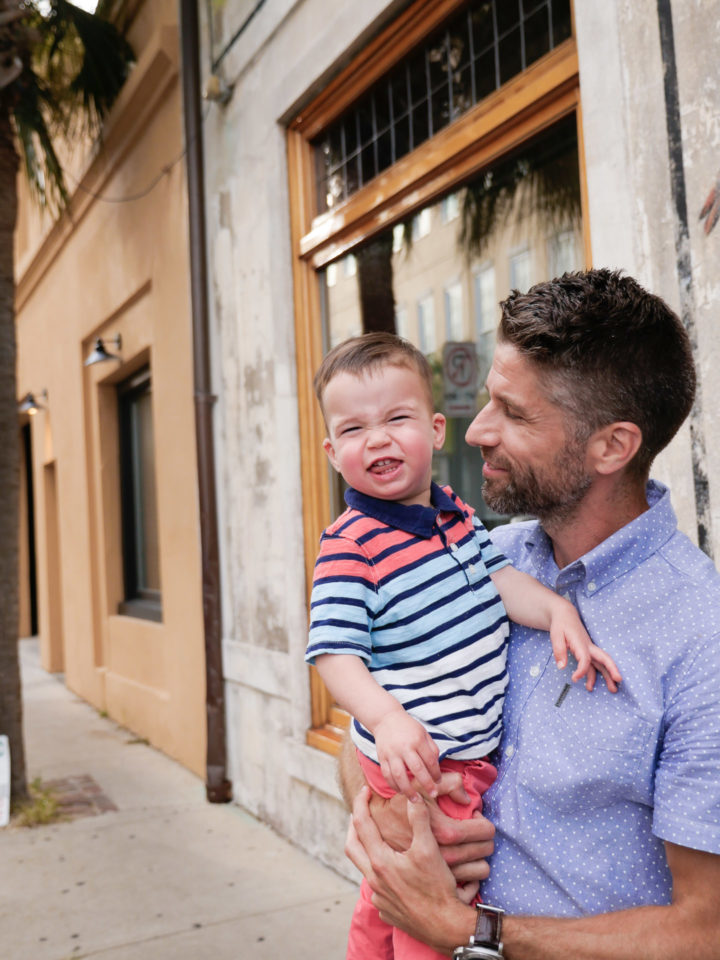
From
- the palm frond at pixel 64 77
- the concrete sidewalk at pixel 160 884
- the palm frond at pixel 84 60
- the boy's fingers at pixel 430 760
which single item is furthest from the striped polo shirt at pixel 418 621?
the palm frond at pixel 84 60

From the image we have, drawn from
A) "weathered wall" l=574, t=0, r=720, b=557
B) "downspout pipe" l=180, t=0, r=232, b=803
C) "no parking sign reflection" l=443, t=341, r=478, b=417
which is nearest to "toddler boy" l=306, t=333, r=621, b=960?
"weathered wall" l=574, t=0, r=720, b=557

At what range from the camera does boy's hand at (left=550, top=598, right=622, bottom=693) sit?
5.23 ft

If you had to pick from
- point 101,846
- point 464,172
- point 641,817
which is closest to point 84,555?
point 101,846

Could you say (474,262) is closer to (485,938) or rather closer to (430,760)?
(430,760)

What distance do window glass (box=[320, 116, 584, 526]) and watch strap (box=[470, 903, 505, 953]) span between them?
7.78 ft

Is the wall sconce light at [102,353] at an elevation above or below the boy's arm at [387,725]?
above

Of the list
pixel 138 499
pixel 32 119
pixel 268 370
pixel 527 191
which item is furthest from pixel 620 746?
pixel 138 499

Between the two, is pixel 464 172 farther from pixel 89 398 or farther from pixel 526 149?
pixel 89 398

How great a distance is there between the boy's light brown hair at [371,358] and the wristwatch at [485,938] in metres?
1.05

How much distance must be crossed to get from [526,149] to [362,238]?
1.30 m

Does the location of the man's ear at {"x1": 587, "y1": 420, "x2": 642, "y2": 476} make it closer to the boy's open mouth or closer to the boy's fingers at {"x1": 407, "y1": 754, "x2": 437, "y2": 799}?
the boy's open mouth

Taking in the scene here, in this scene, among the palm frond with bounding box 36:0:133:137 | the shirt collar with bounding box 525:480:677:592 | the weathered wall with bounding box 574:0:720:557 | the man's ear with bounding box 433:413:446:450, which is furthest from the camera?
the palm frond with bounding box 36:0:133:137

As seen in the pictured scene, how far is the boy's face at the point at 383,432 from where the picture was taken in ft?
6.45

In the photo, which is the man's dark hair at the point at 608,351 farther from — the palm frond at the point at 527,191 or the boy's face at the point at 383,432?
the palm frond at the point at 527,191
